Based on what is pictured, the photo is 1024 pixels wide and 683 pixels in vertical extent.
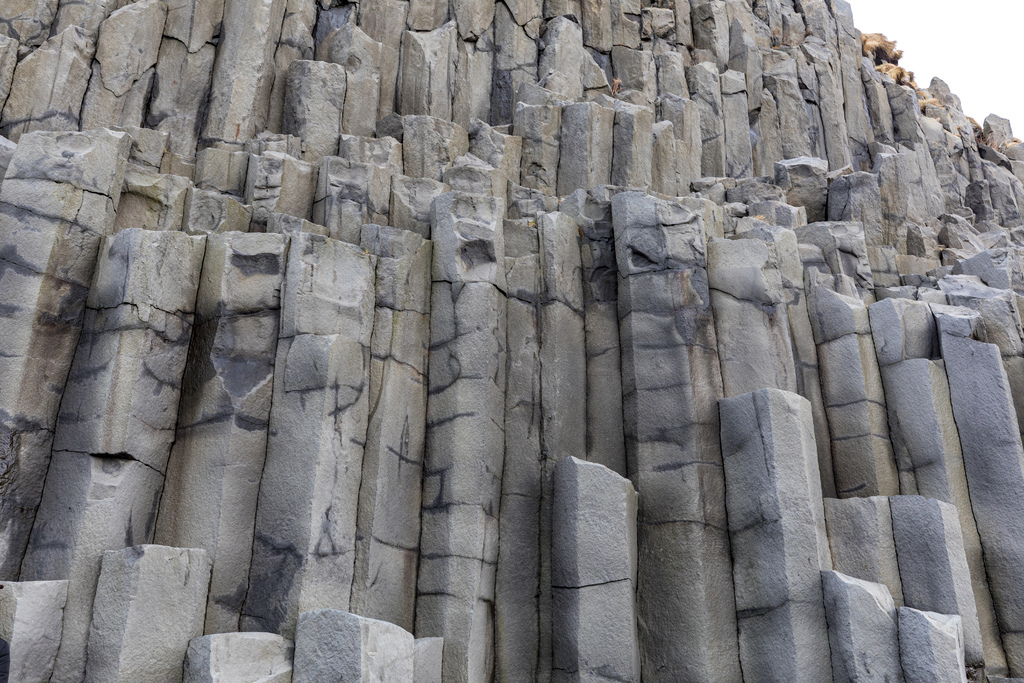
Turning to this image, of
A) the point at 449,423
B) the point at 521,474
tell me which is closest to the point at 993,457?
the point at 521,474

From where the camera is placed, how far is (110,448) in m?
9.05

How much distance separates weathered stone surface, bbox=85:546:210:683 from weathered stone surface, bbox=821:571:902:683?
6806mm

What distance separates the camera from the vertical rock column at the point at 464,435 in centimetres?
955

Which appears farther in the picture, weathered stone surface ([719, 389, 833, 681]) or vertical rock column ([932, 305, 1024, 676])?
vertical rock column ([932, 305, 1024, 676])

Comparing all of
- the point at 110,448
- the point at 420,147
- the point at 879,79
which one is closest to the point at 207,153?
the point at 420,147

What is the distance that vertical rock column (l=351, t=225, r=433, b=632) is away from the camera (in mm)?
9531

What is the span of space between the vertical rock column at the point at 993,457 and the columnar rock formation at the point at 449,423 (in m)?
0.04

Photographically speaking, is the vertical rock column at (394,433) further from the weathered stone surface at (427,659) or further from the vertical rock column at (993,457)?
the vertical rock column at (993,457)

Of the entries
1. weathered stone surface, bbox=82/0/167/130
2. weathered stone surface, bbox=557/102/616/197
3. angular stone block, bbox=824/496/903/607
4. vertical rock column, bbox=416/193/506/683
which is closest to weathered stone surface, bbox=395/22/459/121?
weathered stone surface, bbox=557/102/616/197

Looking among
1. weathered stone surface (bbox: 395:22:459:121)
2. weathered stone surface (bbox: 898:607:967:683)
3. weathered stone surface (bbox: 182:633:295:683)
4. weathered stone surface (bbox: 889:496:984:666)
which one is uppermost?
weathered stone surface (bbox: 395:22:459:121)

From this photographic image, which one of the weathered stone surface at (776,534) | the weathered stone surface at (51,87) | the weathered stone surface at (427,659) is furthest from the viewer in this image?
the weathered stone surface at (51,87)

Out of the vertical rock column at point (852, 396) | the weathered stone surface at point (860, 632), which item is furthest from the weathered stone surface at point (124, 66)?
the weathered stone surface at point (860, 632)

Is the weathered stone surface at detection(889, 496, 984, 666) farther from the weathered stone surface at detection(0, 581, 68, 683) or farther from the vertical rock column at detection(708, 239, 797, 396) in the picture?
the weathered stone surface at detection(0, 581, 68, 683)

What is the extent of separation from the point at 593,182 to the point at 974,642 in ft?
33.3
